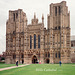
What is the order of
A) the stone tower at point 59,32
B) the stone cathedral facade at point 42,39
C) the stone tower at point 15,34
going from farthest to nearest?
1. the stone tower at point 15,34
2. the stone cathedral facade at point 42,39
3. the stone tower at point 59,32

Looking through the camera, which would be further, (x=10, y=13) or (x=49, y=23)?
(x=10, y=13)

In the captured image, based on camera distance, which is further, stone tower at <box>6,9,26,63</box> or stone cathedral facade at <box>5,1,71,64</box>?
stone tower at <box>6,9,26,63</box>

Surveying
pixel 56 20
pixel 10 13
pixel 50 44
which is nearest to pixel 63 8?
pixel 56 20

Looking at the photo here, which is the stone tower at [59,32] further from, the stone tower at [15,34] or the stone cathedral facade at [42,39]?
the stone tower at [15,34]

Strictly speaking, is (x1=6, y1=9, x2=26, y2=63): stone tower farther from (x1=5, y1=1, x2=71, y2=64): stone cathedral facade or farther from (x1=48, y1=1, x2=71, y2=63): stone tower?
(x1=48, y1=1, x2=71, y2=63): stone tower

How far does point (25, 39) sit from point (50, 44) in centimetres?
1088

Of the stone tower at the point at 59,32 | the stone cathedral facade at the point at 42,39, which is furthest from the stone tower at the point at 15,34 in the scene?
the stone tower at the point at 59,32

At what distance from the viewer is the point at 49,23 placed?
214ft

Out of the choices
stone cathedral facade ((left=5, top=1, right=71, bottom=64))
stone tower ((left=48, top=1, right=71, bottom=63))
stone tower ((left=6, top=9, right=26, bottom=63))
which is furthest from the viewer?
stone tower ((left=6, top=9, right=26, bottom=63))

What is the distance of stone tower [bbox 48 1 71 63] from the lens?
2406 inches

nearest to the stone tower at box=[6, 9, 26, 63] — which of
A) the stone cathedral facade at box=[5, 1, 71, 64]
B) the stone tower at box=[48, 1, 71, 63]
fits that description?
the stone cathedral facade at box=[5, 1, 71, 64]

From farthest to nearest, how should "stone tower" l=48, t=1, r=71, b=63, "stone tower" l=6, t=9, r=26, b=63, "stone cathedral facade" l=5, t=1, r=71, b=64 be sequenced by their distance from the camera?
1. "stone tower" l=6, t=9, r=26, b=63
2. "stone cathedral facade" l=5, t=1, r=71, b=64
3. "stone tower" l=48, t=1, r=71, b=63

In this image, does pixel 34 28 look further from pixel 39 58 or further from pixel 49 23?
pixel 39 58

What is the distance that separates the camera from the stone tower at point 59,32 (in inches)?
2406
